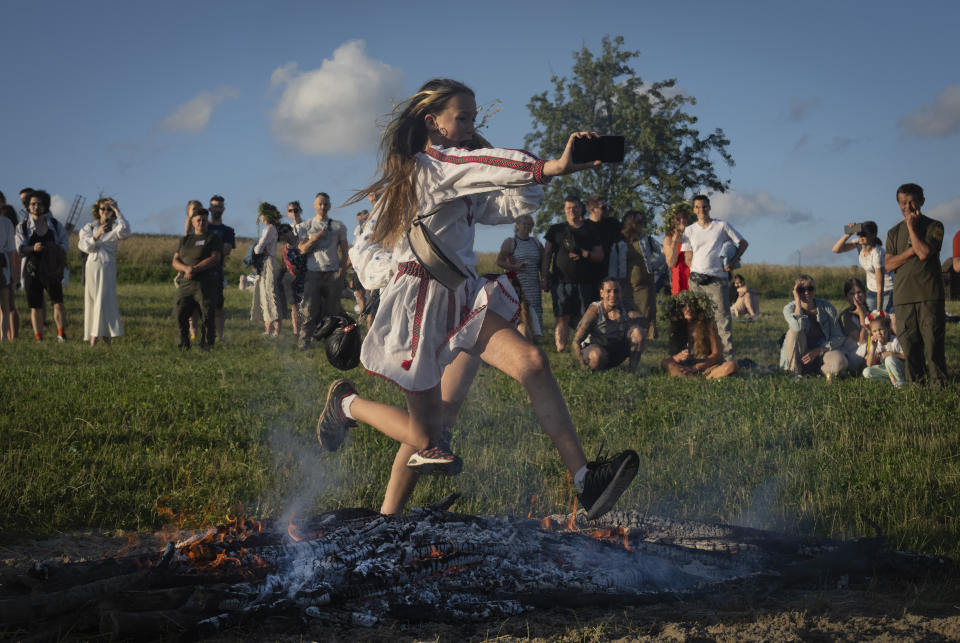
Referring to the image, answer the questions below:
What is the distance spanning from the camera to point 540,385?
3787mm

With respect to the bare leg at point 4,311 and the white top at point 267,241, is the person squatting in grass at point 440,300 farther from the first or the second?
the bare leg at point 4,311

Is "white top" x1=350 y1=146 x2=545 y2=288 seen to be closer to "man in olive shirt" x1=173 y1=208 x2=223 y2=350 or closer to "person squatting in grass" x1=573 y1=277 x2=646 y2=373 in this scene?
"person squatting in grass" x1=573 y1=277 x2=646 y2=373

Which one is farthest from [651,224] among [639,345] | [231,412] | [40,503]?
[40,503]

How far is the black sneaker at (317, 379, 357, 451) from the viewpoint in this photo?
488 centimetres

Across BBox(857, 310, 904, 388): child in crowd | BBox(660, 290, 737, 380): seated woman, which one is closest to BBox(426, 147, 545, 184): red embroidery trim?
BBox(660, 290, 737, 380): seated woman

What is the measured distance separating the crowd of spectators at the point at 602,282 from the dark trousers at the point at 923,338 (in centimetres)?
1

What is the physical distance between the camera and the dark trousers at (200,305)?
11594 millimetres

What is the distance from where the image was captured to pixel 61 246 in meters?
12.3

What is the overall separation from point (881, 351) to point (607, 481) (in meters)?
7.22

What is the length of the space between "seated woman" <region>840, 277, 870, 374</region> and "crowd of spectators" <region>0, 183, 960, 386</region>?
0.02 m

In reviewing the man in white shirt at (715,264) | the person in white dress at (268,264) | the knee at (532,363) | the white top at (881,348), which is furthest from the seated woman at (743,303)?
the knee at (532,363)

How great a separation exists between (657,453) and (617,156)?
345cm

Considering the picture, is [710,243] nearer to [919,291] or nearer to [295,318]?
[919,291]

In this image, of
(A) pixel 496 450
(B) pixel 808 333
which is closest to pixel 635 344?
(B) pixel 808 333
